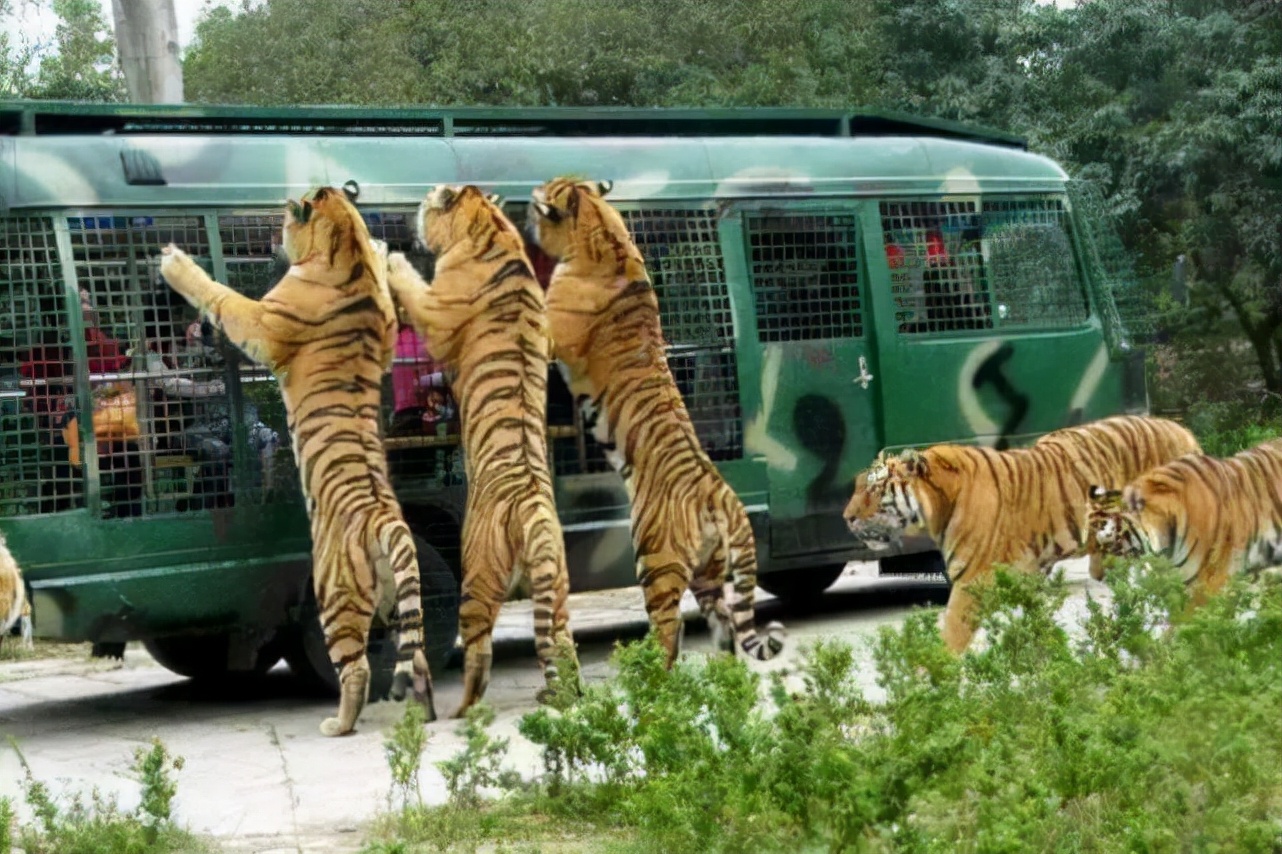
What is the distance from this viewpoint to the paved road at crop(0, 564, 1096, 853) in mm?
6793

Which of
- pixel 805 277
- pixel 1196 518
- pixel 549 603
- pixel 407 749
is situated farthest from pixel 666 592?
pixel 407 749

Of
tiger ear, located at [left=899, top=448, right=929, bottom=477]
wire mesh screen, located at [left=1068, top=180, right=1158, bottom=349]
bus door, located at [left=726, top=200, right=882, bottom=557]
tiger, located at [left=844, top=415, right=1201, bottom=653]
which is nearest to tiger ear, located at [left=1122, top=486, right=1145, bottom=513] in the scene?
tiger, located at [left=844, top=415, right=1201, bottom=653]

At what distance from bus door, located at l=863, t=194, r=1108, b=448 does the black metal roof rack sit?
1.79 ft

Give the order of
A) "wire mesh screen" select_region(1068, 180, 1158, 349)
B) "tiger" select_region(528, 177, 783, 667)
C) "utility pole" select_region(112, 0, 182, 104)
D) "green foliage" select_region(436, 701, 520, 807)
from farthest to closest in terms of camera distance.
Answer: "utility pole" select_region(112, 0, 182, 104), "wire mesh screen" select_region(1068, 180, 1158, 349), "tiger" select_region(528, 177, 783, 667), "green foliage" select_region(436, 701, 520, 807)

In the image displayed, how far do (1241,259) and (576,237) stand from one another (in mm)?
10868

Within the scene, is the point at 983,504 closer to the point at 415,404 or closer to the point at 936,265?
the point at 936,265

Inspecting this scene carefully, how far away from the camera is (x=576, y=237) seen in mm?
9234

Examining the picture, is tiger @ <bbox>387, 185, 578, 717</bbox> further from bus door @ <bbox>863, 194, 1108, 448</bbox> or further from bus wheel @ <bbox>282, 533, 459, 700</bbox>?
bus door @ <bbox>863, 194, 1108, 448</bbox>

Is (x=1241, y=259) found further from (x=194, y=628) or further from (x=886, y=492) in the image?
(x=194, y=628)

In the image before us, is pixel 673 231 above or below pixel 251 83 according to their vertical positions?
below

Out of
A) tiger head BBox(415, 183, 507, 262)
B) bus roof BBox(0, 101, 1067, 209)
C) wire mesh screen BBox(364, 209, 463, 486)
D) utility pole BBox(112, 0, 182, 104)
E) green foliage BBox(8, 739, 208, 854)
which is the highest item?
utility pole BBox(112, 0, 182, 104)

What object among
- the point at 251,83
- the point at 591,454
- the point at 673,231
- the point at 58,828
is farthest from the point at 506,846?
the point at 251,83

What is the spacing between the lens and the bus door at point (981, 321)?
33.9ft

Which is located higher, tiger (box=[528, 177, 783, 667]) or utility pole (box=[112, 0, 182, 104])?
utility pole (box=[112, 0, 182, 104])
